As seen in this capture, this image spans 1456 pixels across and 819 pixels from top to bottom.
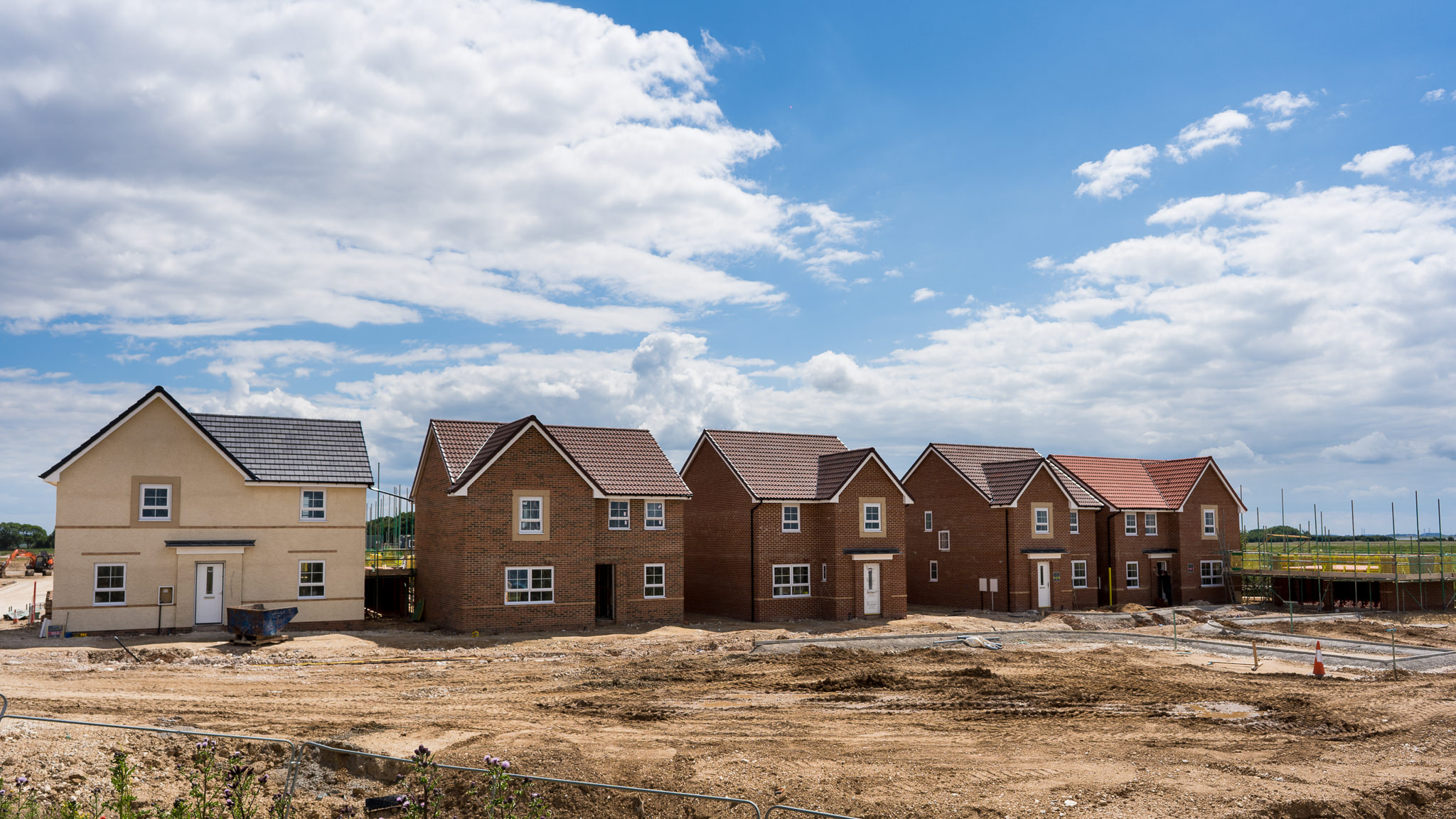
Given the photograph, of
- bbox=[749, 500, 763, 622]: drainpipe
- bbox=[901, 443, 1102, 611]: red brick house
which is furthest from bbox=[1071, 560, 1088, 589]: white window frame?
bbox=[749, 500, 763, 622]: drainpipe

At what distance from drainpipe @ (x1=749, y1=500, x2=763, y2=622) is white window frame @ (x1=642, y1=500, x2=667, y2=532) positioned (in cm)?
384

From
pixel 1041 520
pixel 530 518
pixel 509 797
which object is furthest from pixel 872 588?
pixel 509 797

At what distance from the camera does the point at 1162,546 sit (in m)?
50.0

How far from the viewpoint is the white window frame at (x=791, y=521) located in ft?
128

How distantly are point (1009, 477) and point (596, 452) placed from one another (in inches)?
791

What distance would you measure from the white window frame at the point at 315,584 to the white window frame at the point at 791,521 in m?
17.3

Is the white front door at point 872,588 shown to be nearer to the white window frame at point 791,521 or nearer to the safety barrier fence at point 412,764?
the white window frame at point 791,521

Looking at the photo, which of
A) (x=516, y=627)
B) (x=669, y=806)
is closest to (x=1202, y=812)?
(x=669, y=806)

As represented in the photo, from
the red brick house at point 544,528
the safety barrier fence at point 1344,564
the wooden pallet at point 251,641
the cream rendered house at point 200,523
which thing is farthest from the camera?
the safety barrier fence at point 1344,564

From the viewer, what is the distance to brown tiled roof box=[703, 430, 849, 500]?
39188 mm

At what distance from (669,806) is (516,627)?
2057 centimetres

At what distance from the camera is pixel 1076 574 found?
4606 cm

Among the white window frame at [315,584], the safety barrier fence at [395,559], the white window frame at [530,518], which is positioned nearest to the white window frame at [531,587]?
the white window frame at [530,518]

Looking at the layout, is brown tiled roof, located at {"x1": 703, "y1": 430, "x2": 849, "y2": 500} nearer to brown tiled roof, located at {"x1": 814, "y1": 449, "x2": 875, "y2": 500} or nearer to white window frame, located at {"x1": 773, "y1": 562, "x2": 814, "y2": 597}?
brown tiled roof, located at {"x1": 814, "y1": 449, "x2": 875, "y2": 500}
